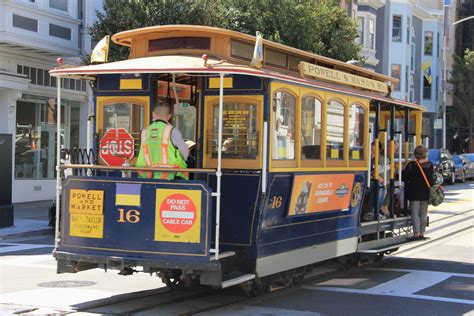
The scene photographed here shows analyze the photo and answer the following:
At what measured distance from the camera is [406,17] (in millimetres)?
44375

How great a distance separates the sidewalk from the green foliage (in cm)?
3738

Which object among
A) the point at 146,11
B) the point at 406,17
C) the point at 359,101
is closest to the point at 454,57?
the point at 406,17

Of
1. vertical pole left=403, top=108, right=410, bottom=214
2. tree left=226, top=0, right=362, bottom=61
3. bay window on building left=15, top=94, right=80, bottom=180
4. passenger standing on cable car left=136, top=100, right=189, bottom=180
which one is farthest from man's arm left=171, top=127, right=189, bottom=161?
bay window on building left=15, top=94, right=80, bottom=180

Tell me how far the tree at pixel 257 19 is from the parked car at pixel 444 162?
10100 millimetres

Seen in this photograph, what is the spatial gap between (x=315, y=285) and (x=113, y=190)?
3.50 metres

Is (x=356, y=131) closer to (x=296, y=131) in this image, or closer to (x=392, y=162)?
(x=392, y=162)

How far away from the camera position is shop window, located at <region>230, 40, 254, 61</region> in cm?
787

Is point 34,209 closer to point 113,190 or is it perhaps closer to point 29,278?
point 29,278

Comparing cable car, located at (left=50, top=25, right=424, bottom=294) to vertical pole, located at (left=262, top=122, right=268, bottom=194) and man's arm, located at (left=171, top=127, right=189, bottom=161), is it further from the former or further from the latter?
man's arm, located at (left=171, top=127, right=189, bottom=161)

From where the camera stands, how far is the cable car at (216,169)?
6.96 m

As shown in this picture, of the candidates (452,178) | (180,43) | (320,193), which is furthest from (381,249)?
(452,178)

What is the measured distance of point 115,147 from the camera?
8383 mm

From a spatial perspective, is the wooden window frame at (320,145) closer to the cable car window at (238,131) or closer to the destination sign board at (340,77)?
the destination sign board at (340,77)

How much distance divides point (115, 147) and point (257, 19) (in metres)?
13.9
